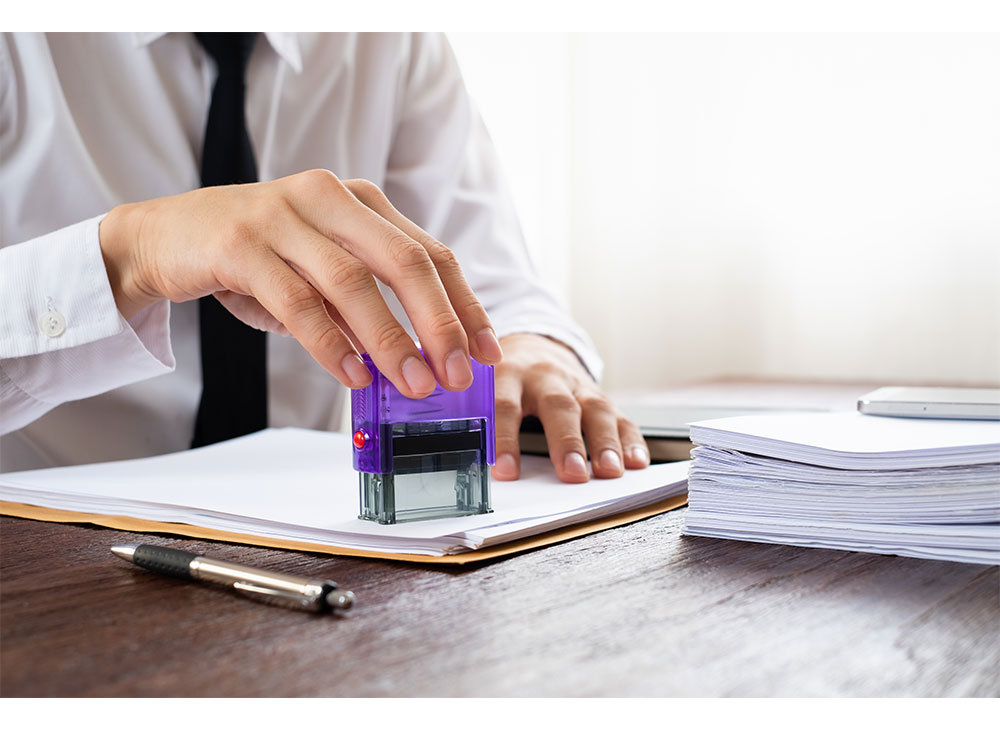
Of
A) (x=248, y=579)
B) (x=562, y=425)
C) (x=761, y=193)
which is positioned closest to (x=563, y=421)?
(x=562, y=425)

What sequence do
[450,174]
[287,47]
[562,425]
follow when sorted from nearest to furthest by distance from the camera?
1. [562,425]
2. [287,47]
3. [450,174]

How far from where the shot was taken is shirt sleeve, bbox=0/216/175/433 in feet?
2.58

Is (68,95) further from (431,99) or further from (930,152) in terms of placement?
(930,152)

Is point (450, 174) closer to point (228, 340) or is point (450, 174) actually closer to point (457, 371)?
point (228, 340)

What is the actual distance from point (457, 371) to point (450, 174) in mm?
898

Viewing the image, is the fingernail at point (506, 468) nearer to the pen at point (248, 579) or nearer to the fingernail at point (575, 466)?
the fingernail at point (575, 466)

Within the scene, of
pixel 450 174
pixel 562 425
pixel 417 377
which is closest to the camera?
pixel 417 377

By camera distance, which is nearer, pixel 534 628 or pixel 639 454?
pixel 534 628

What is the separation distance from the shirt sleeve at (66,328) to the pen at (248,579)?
0.30 meters

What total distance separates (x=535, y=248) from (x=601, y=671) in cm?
255

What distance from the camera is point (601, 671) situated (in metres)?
0.39

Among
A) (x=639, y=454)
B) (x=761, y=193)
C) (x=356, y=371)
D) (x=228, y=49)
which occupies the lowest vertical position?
(x=639, y=454)

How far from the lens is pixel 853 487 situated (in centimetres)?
59

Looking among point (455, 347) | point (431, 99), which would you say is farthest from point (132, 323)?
point (431, 99)
